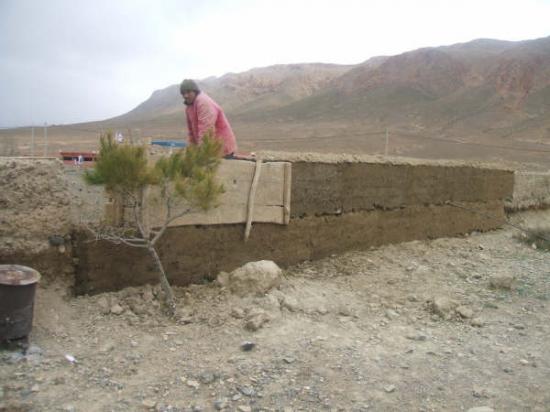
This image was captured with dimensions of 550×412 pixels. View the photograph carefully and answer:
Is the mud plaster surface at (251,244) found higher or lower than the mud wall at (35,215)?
lower

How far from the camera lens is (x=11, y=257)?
159 inches

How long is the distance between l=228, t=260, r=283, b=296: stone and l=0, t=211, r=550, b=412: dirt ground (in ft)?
0.31

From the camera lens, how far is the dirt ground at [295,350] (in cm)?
327

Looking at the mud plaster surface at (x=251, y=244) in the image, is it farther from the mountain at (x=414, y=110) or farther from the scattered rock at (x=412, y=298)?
the mountain at (x=414, y=110)

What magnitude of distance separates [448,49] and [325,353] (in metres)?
71.2

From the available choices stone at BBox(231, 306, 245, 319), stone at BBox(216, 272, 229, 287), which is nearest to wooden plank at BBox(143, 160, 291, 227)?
stone at BBox(216, 272, 229, 287)

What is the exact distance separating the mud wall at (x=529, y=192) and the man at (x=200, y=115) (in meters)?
6.80

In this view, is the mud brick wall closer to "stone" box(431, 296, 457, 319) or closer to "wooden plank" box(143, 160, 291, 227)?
"wooden plank" box(143, 160, 291, 227)

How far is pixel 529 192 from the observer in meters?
10.7

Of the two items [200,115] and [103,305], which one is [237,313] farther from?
[200,115]

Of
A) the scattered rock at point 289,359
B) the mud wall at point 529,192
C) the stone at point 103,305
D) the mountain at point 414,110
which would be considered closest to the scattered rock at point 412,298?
the scattered rock at point 289,359

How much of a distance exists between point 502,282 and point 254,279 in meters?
2.85

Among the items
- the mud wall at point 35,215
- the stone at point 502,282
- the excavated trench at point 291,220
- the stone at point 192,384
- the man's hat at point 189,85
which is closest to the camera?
the stone at point 192,384

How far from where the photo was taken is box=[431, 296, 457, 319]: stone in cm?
490
